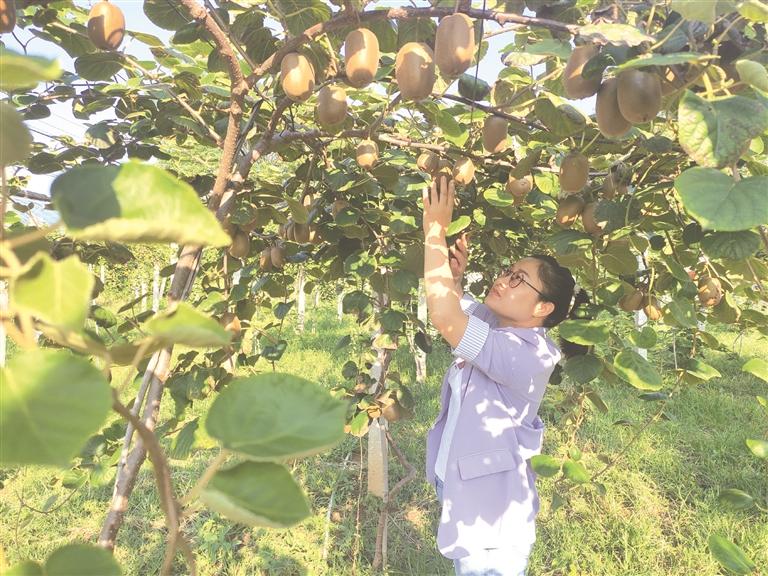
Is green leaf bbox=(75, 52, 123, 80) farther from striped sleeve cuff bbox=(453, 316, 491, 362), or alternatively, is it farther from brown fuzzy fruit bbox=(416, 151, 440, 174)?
striped sleeve cuff bbox=(453, 316, 491, 362)

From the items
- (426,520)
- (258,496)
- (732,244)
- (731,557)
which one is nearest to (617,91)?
(732,244)

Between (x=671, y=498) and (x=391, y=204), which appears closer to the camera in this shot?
(x=391, y=204)

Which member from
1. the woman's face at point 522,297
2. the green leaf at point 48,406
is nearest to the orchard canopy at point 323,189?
the green leaf at point 48,406

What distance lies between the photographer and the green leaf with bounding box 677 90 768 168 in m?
0.53

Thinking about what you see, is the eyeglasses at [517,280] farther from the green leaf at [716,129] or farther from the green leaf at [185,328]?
the green leaf at [185,328]

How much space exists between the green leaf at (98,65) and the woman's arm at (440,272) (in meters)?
0.76

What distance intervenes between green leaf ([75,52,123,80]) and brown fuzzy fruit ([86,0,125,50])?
0.63 feet

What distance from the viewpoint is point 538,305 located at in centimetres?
157

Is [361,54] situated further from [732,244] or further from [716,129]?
[732,244]

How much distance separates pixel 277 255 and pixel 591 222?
92 centimetres

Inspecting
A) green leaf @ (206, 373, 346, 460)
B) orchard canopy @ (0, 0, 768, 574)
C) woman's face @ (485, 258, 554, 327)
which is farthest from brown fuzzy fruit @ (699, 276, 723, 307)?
green leaf @ (206, 373, 346, 460)

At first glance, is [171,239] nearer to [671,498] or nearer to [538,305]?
[538,305]

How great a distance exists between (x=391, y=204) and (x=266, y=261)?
1.46ft

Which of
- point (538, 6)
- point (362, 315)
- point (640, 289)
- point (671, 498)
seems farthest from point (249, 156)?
point (671, 498)
